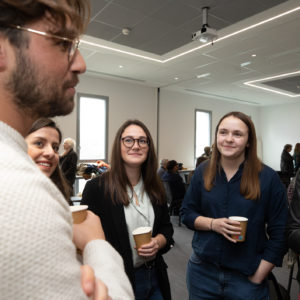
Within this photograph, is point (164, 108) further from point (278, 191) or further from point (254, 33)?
point (278, 191)

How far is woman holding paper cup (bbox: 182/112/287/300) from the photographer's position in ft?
4.37

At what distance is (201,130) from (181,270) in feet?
25.6

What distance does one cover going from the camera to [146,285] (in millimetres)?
1369

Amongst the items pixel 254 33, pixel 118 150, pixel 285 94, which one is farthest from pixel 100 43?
pixel 285 94

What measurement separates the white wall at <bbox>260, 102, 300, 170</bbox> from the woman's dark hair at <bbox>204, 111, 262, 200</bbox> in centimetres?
1101

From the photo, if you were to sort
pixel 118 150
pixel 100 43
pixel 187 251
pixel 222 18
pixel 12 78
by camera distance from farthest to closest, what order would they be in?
1. pixel 100 43
2. pixel 222 18
3. pixel 187 251
4. pixel 118 150
5. pixel 12 78

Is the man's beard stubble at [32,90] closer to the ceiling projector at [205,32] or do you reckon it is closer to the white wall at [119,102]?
the ceiling projector at [205,32]

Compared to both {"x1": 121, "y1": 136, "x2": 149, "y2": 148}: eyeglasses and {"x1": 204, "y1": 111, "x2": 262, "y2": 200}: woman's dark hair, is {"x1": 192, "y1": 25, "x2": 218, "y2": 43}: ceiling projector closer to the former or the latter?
{"x1": 204, "y1": 111, "x2": 262, "y2": 200}: woman's dark hair

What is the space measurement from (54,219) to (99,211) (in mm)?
1145

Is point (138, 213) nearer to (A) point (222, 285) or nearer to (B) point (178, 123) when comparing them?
(A) point (222, 285)

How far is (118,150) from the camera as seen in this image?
1.61 meters

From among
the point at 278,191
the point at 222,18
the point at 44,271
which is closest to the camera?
the point at 44,271

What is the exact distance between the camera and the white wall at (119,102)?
726cm

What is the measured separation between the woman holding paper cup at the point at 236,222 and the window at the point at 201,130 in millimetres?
8632
